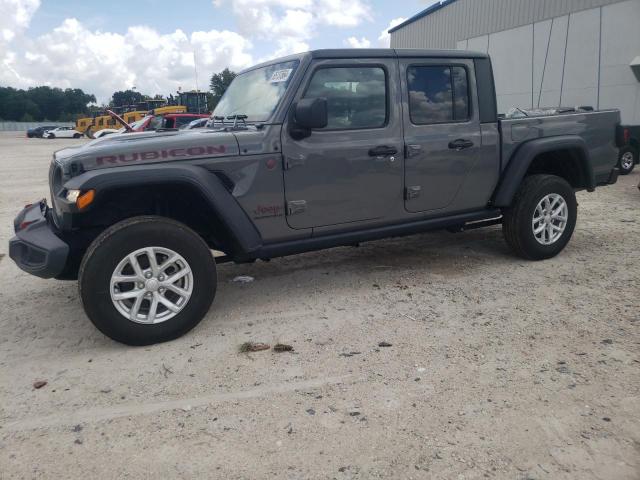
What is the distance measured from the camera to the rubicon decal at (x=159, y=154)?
322 centimetres

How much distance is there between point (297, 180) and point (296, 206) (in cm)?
20

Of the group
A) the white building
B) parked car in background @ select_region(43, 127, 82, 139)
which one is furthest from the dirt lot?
parked car in background @ select_region(43, 127, 82, 139)

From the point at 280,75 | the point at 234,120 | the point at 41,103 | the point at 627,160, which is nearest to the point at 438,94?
the point at 280,75

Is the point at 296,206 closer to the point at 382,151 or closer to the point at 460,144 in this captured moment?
the point at 382,151

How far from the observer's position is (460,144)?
4.38m

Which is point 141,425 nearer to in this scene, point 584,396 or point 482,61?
point 584,396

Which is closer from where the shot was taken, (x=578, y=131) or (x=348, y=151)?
(x=348, y=151)

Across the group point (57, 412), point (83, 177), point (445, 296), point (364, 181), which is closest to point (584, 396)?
point (445, 296)

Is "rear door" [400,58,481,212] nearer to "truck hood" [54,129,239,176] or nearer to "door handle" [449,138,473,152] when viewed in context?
"door handle" [449,138,473,152]

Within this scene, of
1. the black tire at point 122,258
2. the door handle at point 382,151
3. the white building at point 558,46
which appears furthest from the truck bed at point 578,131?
the white building at point 558,46

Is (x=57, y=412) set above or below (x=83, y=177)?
below

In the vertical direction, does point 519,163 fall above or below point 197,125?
below

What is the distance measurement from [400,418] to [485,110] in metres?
3.12

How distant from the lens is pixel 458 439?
2.34 m
